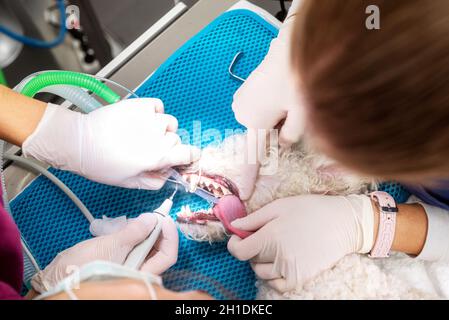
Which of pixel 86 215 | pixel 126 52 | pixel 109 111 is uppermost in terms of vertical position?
pixel 126 52

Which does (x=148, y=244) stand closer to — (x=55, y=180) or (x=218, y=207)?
(x=218, y=207)

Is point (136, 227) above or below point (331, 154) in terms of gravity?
below

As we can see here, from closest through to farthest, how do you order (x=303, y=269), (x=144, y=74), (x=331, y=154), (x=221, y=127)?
(x=331, y=154) → (x=303, y=269) → (x=221, y=127) → (x=144, y=74)

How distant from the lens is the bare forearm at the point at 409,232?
3.25 ft

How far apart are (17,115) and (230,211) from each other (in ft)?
1.80

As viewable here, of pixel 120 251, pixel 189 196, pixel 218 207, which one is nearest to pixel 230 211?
pixel 218 207

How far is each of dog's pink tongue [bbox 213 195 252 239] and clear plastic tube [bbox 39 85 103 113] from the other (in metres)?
0.46

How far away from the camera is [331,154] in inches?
29.9

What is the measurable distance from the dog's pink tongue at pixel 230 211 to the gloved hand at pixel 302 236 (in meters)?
0.02

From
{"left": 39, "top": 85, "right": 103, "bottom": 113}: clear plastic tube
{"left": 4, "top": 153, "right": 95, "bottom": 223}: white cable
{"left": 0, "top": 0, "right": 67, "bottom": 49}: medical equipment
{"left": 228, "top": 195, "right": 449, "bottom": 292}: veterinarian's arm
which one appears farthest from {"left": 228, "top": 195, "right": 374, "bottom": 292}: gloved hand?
{"left": 0, "top": 0, "right": 67, "bottom": 49}: medical equipment

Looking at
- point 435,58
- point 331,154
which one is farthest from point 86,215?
point 435,58

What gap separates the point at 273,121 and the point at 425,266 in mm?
511

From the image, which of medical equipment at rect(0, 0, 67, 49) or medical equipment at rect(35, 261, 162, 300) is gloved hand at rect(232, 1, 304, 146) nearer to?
medical equipment at rect(35, 261, 162, 300)
